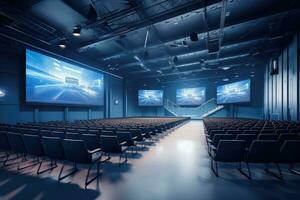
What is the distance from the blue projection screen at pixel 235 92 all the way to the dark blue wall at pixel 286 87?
7.14 ft

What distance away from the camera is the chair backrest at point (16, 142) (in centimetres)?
376

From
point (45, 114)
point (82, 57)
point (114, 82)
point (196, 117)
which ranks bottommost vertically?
point (196, 117)

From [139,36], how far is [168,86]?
599 inches

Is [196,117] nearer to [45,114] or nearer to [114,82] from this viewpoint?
[114,82]

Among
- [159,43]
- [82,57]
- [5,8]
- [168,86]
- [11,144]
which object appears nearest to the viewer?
[11,144]

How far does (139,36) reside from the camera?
995cm

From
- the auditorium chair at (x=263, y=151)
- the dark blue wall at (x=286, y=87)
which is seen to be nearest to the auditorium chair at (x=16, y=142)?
the auditorium chair at (x=263, y=151)

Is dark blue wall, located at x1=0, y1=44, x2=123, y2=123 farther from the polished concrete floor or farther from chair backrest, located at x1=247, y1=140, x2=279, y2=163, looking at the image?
chair backrest, located at x1=247, y1=140, x2=279, y2=163

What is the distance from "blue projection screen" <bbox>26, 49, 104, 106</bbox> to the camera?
8.74 meters

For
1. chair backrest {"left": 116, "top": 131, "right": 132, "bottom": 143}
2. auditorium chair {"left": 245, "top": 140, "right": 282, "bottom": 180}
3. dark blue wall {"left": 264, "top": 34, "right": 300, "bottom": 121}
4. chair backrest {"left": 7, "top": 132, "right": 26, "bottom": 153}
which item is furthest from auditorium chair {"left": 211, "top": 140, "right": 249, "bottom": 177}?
dark blue wall {"left": 264, "top": 34, "right": 300, "bottom": 121}

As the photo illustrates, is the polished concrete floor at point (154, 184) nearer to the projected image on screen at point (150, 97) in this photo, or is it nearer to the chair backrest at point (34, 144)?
the chair backrest at point (34, 144)

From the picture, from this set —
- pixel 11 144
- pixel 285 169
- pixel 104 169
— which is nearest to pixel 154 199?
pixel 104 169

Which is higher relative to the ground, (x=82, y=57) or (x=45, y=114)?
(x=82, y=57)

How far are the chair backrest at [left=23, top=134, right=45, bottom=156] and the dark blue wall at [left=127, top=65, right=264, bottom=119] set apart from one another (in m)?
17.5
